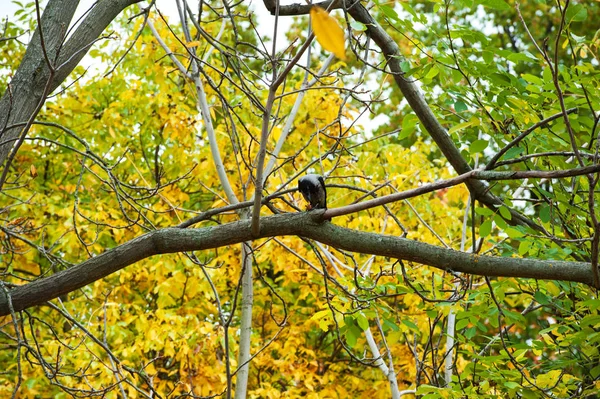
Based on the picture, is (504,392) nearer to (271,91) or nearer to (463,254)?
(463,254)

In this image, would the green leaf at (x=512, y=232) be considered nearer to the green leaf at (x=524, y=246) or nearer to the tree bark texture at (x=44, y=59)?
the green leaf at (x=524, y=246)

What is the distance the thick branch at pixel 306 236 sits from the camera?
2002mm

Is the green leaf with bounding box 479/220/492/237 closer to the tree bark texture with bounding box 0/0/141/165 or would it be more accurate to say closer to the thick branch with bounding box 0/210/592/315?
the thick branch with bounding box 0/210/592/315

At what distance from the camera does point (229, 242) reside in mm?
2250

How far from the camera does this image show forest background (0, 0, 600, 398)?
7.54 ft

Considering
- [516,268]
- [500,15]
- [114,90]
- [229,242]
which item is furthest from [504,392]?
[500,15]

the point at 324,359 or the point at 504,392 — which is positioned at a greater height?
the point at 324,359

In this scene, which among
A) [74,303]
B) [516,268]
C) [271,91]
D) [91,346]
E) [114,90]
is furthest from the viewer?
[114,90]

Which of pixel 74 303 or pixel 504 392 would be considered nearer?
pixel 504 392

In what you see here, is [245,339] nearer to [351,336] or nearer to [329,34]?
[351,336]

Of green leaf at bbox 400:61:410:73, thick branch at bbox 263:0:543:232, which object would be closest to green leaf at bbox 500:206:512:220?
thick branch at bbox 263:0:543:232

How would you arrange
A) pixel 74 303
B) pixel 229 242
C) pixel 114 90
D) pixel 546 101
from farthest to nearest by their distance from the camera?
pixel 114 90 → pixel 74 303 → pixel 546 101 → pixel 229 242

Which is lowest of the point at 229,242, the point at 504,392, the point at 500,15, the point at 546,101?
the point at 504,392

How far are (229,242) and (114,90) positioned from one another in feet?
16.5
